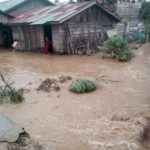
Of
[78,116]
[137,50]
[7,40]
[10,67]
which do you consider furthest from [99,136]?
[7,40]

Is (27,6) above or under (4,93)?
above

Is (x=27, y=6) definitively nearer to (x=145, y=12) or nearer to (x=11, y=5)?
(x=11, y=5)

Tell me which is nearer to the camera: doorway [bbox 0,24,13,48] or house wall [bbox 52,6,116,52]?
house wall [bbox 52,6,116,52]

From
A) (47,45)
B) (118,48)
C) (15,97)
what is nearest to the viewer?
(15,97)

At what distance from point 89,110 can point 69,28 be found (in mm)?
9691

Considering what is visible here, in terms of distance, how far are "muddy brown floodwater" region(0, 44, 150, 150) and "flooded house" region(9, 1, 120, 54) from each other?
13.3 ft

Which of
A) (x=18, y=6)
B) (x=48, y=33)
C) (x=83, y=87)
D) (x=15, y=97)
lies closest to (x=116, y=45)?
(x=83, y=87)

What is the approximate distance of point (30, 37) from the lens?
18359mm

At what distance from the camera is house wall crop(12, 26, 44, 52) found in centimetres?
1764

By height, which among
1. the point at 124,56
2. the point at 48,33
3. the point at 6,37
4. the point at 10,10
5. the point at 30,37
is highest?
the point at 10,10

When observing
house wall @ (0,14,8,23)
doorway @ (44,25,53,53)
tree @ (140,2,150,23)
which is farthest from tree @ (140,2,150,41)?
house wall @ (0,14,8,23)

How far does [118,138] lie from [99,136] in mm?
427

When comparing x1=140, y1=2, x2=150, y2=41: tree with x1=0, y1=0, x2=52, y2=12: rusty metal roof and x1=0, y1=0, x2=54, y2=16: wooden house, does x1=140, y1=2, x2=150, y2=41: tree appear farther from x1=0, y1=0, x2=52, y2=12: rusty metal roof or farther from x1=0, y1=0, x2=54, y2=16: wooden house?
x1=0, y1=0, x2=52, y2=12: rusty metal roof

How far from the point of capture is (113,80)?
9.93 m
